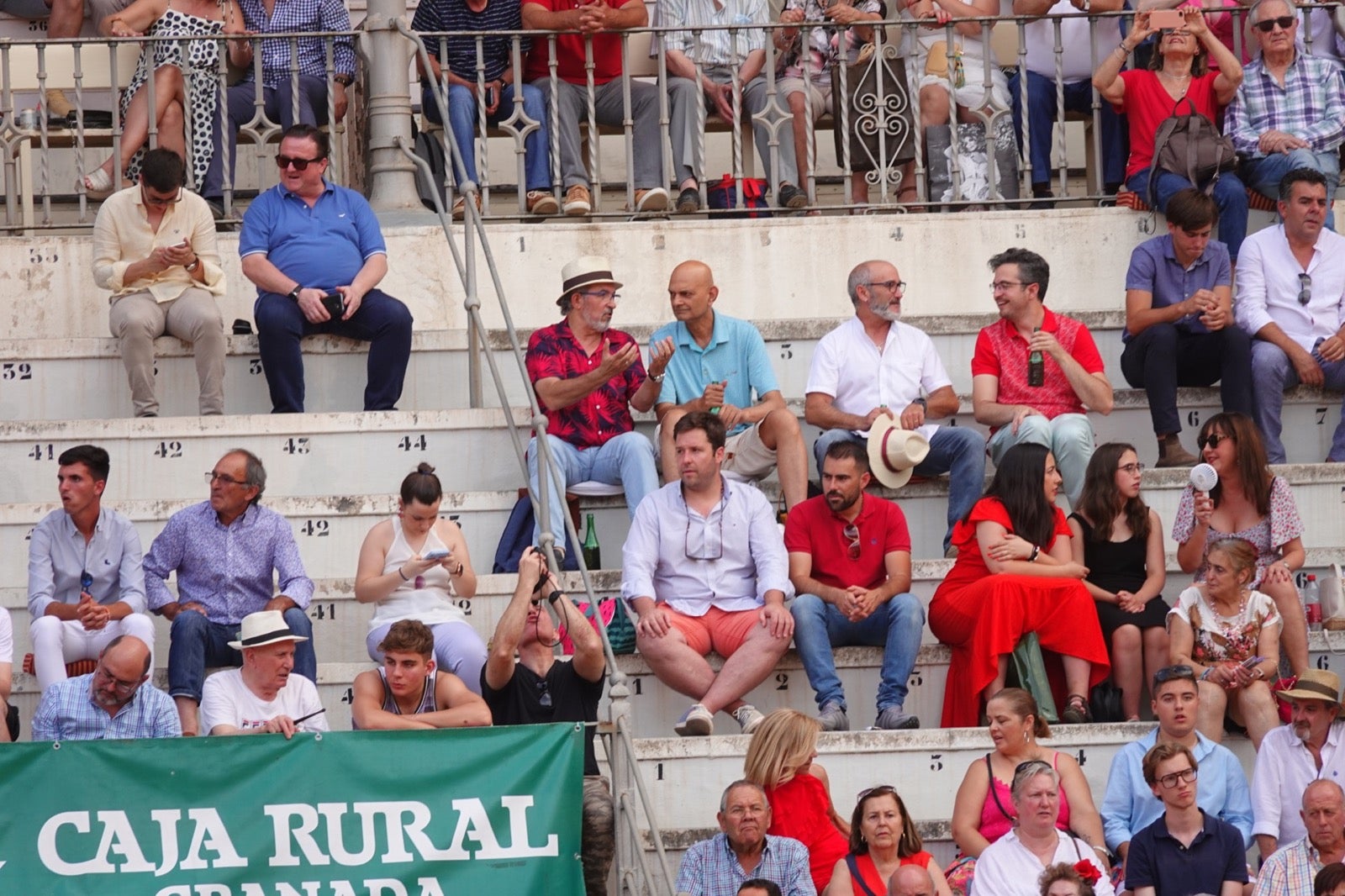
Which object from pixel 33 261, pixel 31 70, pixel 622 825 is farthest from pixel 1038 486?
pixel 31 70

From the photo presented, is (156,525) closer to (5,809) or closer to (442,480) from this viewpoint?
(442,480)

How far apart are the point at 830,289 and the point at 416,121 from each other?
2.48 meters

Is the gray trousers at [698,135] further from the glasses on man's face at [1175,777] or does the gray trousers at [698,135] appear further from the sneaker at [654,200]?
the glasses on man's face at [1175,777]

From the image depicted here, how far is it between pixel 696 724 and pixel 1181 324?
3.26 meters

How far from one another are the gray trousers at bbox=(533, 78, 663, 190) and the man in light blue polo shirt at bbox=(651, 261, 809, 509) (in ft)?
6.07

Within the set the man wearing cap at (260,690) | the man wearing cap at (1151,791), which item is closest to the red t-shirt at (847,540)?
the man wearing cap at (1151,791)

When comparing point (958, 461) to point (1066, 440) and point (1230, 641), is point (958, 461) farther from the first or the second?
point (1230, 641)

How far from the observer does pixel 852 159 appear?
1302 cm

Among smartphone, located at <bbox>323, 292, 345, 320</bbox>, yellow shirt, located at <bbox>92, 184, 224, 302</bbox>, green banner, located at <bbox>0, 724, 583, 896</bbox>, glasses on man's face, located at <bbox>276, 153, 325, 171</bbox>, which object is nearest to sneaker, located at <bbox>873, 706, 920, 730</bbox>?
green banner, located at <bbox>0, 724, 583, 896</bbox>

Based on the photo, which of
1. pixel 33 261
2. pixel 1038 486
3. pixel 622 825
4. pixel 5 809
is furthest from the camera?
pixel 33 261

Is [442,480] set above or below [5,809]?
above

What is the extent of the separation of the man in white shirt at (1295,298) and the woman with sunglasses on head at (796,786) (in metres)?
3.28

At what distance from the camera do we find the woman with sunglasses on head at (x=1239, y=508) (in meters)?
10.0

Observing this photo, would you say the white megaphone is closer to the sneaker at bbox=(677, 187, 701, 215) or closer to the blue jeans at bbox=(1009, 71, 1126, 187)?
the blue jeans at bbox=(1009, 71, 1126, 187)
